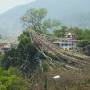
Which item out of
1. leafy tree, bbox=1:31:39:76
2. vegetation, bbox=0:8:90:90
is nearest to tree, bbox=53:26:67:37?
vegetation, bbox=0:8:90:90

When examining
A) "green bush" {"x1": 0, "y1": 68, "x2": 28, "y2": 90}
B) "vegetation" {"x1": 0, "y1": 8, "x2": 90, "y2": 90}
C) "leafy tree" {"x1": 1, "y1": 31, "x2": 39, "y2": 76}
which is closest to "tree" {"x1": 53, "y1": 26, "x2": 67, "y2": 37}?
"vegetation" {"x1": 0, "y1": 8, "x2": 90, "y2": 90}

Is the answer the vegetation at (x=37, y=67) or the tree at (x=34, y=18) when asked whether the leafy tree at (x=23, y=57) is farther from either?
the tree at (x=34, y=18)

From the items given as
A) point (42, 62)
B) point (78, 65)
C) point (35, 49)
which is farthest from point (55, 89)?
point (35, 49)

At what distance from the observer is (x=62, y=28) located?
42.1 meters

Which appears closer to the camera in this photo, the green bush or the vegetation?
the vegetation

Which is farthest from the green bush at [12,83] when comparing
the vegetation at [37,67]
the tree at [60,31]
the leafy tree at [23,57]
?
the tree at [60,31]

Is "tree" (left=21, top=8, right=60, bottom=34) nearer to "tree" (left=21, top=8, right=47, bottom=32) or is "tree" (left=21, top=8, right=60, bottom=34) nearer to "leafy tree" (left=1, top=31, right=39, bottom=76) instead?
"tree" (left=21, top=8, right=47, bottom=32)

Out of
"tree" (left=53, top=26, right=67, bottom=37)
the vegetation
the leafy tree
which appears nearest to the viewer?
the vegetation

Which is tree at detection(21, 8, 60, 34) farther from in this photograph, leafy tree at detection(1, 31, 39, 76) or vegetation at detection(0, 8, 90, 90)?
leafy tree at detection(1, 31, 39, 76)

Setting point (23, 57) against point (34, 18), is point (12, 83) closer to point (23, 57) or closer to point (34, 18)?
point (23, 57)

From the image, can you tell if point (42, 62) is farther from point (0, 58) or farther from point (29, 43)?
point (0, 58)

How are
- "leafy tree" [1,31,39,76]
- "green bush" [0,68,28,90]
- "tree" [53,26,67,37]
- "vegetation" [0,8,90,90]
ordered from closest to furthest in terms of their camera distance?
"vegetation" [0,8,90,90]
"green bush" [0,68,28,90]
"leafy tree" [1,31,39,76]
"tree" [53,26,67,37]

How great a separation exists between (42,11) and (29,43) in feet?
60.3

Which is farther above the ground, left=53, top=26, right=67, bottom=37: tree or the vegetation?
left=53, top=26, right=67, bottom=37: tree
